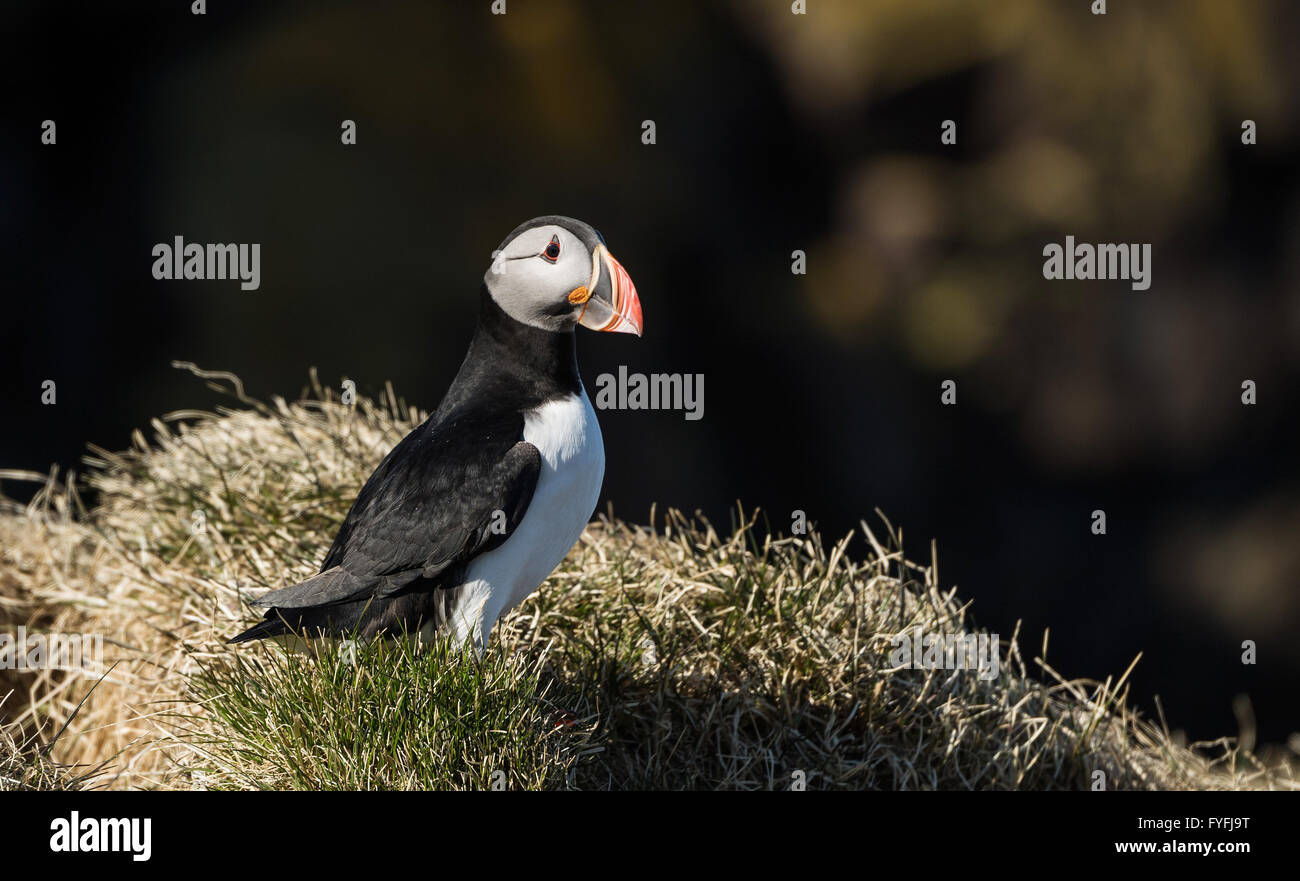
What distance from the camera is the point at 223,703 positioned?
300 cm

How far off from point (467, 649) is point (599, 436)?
64 centimetres

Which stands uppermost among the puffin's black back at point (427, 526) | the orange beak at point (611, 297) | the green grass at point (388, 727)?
the orange beak at point (611, 297)

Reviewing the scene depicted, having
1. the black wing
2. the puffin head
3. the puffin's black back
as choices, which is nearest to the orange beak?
the puffin head

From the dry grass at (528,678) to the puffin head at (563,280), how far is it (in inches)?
31.3

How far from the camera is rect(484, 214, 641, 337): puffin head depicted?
310cm

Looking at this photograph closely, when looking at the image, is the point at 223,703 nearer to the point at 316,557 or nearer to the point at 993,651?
the point at 316,557

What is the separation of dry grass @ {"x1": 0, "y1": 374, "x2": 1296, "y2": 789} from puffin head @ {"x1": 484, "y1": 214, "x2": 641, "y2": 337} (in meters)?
0.79

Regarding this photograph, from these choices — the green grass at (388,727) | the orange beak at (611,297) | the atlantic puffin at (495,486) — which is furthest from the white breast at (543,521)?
the orange beak at (611,297)

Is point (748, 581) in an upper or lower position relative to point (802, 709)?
upper

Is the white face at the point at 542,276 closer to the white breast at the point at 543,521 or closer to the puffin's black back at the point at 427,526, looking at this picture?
the puffin's black back at the point at 427,526

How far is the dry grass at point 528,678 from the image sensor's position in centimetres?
287

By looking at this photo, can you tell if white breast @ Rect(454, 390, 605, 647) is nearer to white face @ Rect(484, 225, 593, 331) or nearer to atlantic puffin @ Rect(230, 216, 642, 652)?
atlantic puffin @ Rect(230, 216, 642, 652)

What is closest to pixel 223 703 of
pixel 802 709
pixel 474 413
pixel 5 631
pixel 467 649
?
pixel 467 649
